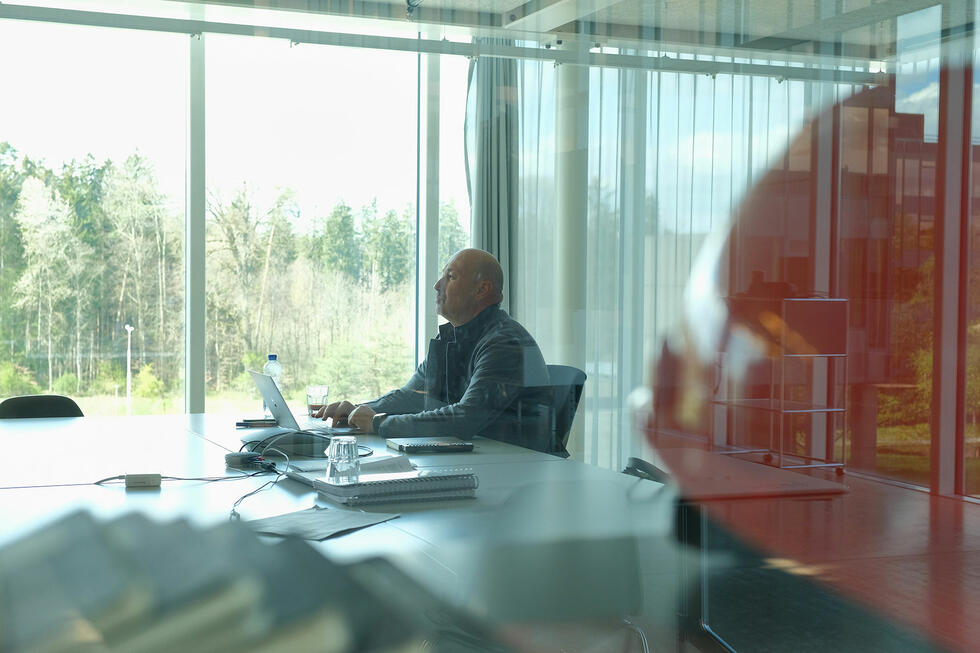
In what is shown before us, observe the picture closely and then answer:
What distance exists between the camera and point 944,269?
274 cm

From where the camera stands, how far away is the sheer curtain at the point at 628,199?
3.46 m

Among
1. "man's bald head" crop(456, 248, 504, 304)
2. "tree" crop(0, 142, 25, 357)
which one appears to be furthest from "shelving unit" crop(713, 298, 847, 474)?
"tree" crop(0, 142, 25, 357)

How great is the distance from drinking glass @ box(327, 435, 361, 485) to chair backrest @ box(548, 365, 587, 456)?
3.78ft

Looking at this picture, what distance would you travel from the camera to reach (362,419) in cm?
288

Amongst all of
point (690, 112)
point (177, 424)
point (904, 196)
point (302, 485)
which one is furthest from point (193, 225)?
point (904, 196)

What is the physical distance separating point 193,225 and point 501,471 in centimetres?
309

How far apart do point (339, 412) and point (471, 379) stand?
0.47 metres

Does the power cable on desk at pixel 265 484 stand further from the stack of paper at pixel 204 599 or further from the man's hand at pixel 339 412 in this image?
the man's hand at pixel 339 412

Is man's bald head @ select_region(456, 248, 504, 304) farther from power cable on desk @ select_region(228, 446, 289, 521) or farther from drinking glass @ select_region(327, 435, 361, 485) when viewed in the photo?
drinking glass @ select_region(327, 435, 361, 485)

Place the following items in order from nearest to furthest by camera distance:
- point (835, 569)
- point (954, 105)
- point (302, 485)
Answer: point (302, 485)
point (954, 105)
point (835, 569)

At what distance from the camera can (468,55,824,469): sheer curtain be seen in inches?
136

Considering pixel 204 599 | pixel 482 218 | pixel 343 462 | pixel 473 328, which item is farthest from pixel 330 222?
pixel 204 599

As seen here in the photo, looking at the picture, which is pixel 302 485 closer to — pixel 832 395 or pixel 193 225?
pixel 832 395

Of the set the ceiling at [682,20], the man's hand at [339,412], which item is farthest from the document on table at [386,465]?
the ceiling at [682,20]
